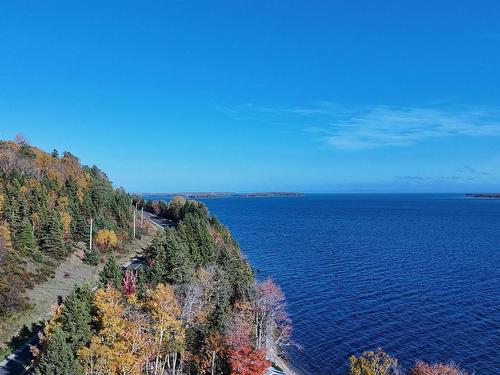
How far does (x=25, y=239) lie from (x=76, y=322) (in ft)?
110

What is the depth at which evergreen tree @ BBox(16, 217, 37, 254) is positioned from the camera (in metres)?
63.6

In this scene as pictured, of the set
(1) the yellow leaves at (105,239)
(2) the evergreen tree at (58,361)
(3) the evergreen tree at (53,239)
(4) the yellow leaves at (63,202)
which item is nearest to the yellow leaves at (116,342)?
(2) the evergreen tree at (58,361)

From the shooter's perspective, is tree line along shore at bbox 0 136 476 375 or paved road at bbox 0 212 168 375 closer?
tree line along shore at bbox 0 136 476 375

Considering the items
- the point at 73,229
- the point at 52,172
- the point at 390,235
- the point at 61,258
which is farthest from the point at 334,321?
the point at 390,235

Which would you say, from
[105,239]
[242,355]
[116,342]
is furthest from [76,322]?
[105,239]

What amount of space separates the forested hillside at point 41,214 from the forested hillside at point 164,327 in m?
14.0

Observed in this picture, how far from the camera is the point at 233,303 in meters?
56.4

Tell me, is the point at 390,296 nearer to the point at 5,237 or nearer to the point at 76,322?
the point at 76,322

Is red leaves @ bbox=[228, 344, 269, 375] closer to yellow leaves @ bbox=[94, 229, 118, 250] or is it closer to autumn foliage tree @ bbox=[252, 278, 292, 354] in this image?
autumn foliage tree @ bbox=[252, 278, 292, 354]

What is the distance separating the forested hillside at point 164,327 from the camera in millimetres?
33281

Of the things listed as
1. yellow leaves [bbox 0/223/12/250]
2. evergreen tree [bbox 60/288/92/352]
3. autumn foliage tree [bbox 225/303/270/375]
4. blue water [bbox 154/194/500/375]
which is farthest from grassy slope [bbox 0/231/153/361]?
blue water [bbox 154/194/500/375]

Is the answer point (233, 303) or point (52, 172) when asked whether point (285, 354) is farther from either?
point (52, 172)

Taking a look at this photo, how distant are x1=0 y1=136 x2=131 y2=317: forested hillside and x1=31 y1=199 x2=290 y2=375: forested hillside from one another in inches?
550

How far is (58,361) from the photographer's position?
30.4 meters
